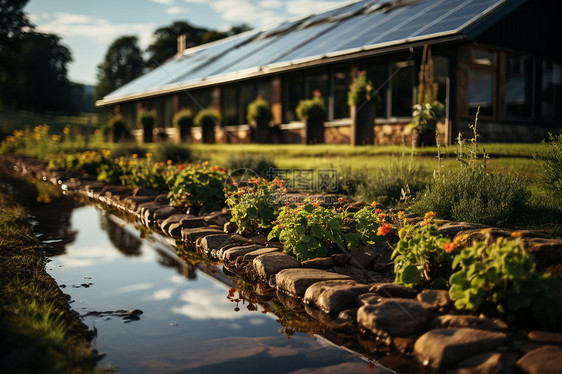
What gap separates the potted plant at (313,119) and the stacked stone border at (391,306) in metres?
8.31

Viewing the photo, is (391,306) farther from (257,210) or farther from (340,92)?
(340,92)

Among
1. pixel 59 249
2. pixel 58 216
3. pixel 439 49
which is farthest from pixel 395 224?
pixel 439 49

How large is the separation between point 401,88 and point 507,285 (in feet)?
37.0

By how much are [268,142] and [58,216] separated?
969 centimetres

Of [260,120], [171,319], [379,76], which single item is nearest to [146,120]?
[260,120]

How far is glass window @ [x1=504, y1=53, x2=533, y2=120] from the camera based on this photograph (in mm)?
14094

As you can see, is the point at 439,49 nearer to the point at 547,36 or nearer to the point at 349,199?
→ the point at 547,36

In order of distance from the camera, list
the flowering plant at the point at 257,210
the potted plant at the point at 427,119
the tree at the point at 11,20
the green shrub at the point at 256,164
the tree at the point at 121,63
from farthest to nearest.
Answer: the tree at the point at 121,63
the tree at the point at 11,20
the potted plant at the point at 427,119
the green shrub at the point at 256,164
the flowering plant at the point at 257,210

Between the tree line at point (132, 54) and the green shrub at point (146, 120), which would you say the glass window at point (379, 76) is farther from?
the tree line at point (132, 54)

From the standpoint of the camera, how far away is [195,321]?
3.69 m

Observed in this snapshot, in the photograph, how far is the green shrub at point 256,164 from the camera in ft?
29.9

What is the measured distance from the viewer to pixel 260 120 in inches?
639

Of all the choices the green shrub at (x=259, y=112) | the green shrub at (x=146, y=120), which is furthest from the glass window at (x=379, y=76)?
the green shrub at (x=146, y=120)

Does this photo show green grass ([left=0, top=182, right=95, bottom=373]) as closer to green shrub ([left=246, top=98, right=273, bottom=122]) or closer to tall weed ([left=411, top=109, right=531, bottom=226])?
tall weed ([left=411, top=109, right=531, bottom=226])
